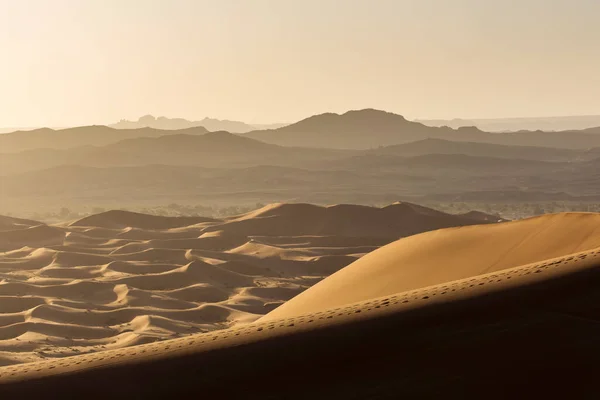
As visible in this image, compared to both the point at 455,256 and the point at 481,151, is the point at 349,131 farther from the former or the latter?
the point at 455,256

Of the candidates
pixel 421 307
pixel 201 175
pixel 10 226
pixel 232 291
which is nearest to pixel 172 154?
pixel 201 175

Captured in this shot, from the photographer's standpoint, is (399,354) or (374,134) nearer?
(399,354)

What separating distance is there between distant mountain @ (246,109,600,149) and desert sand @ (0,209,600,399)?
122954mm

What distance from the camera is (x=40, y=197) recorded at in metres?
72.9

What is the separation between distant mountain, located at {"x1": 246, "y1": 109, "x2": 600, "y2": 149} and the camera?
133m

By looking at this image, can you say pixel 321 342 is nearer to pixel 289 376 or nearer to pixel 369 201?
pixel 289 376

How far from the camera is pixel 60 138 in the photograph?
4875 inches

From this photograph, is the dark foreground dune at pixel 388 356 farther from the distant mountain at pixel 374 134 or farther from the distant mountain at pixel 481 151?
the distant mountain at pixel 374 134

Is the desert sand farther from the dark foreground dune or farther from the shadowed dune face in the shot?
the shadowed dune face

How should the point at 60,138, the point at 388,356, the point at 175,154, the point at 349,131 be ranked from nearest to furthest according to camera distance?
the point at 388,356, the point at 175,154, the point at 60,138, the point at 349,131

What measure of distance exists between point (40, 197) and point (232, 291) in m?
57.5

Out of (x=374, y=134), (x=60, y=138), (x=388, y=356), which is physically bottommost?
(x=388, y=356)

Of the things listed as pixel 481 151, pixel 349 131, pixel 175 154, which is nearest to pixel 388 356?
pixel 175 154

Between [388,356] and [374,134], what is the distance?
445ft
